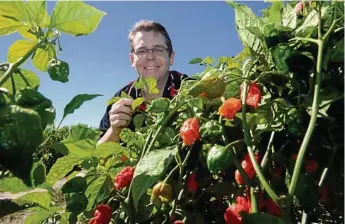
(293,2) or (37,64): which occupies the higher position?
(293,2)

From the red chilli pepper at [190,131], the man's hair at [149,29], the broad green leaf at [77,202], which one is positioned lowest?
the broad green leaf at [77,202]

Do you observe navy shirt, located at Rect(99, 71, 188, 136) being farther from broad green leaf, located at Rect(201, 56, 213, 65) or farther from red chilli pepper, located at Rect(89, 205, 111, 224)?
red chilli pepper, located at Rect(89, 205, 111, 224)

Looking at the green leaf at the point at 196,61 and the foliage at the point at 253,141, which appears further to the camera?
the green leaf at the point at 196,61

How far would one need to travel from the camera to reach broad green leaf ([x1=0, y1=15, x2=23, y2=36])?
1.78 ft

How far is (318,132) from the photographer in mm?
571

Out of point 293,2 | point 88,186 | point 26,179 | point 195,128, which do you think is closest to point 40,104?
point 26,179

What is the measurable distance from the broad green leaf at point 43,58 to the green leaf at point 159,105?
7.9 inches

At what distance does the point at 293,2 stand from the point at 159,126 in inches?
13.6

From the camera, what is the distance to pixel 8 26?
553 mm

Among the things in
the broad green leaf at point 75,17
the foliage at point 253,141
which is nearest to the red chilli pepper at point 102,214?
the foliage at point 253,141

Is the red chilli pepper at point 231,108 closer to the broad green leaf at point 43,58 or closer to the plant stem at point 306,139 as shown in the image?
the plant stem at point 306,139

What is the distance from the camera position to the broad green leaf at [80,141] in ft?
2.12

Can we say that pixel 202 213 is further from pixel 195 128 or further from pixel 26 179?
pixel 26 179

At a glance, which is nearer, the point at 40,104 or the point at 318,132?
the point at 40,104
